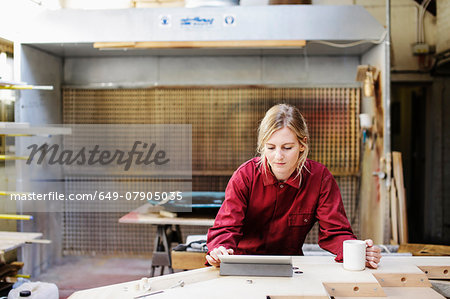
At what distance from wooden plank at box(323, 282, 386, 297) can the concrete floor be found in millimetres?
2999

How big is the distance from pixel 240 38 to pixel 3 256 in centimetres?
292

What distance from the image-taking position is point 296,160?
2299mm

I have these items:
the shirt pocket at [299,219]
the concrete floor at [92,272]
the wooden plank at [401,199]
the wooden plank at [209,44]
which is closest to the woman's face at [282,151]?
the shirt pocket at [299,219]

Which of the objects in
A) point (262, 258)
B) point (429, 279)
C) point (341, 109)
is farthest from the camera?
point (341, 109)

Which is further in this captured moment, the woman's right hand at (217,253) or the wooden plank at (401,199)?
the wooden plank at (401,199)

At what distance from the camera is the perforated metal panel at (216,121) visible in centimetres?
511

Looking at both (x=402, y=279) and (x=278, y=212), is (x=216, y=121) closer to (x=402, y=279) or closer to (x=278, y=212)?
(x=278, y=212)

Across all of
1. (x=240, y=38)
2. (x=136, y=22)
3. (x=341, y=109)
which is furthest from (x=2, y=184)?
(x=341, y=109)

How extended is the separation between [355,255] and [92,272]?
3507mm

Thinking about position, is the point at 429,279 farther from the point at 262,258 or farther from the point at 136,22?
the point at 136,22

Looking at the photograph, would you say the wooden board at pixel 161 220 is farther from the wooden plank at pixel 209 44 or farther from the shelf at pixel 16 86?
the wooden plank at pixel 209 44

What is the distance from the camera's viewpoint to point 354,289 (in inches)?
75.2

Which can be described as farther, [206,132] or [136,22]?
[206,132]

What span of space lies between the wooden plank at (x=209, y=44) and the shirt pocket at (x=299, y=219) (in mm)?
2381
